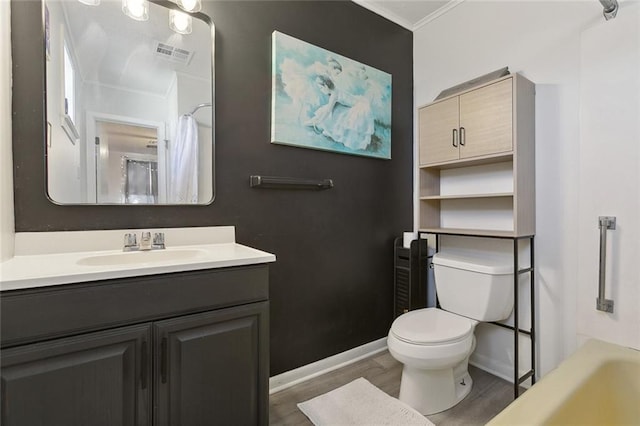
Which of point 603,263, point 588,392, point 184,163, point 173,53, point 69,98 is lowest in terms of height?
point 588,392

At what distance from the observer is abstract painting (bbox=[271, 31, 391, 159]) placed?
175 centimetres

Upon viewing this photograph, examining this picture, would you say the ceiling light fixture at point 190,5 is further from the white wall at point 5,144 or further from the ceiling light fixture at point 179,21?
the white wall at point 5,144

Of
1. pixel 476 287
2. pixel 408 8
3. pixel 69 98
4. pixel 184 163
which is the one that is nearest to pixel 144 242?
pixel 184 163

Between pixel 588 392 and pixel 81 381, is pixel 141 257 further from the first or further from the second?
pixel 588 392

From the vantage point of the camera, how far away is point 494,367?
195 centimetres

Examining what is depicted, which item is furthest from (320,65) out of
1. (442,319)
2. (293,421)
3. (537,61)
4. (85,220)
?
(293,421)

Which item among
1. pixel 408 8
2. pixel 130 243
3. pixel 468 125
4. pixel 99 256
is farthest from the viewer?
pixel 408 8

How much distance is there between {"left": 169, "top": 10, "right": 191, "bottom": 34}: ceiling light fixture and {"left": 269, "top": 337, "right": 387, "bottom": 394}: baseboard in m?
1.94

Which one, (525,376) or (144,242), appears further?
(525,376)

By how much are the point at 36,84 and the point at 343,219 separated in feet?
5.42

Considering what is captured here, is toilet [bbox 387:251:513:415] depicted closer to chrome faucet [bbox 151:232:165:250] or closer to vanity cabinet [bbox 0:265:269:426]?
vanity cabinet [bbox 0:265:269:426]

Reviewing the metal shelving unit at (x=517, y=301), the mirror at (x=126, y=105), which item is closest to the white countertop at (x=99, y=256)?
the mirror at (x=126, y=105)

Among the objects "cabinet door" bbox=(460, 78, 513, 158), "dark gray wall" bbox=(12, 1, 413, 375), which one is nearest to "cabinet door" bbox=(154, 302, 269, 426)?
"dark gray wall" bbox=(12, 1, 413, 375)

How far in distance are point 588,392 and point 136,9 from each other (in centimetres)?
247
